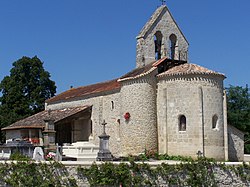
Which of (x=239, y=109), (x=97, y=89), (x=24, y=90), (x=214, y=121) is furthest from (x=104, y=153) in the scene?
(x=24, y=90)

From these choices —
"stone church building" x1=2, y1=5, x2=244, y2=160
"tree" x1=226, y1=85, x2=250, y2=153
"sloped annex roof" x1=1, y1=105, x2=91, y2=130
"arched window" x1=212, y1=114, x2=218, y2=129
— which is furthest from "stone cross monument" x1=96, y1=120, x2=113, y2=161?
"tree" x1=226, y1=85, x2=250, y2=153

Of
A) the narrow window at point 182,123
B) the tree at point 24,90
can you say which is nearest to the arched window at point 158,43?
the narrow window at point 182,123

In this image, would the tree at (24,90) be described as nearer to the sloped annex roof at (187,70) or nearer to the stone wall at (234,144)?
the sloped annex roof at (187,70)

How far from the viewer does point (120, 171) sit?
18312 mm

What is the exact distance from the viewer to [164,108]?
1095 inches

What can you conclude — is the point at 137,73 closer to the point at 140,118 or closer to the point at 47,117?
the point at 140,118

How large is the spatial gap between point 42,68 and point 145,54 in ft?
67.5

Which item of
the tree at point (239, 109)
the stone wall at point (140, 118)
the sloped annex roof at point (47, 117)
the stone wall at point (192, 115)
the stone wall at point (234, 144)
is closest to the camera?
Answer: the stone wall at point (192, 115)

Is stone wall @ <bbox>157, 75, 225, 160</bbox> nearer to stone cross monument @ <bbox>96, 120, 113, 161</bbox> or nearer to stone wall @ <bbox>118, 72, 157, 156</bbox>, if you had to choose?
stone wall @ <bbox>118, 72, 157, 156</bbox>

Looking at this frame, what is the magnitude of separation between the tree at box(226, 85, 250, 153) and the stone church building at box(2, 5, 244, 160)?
1092 centimetres

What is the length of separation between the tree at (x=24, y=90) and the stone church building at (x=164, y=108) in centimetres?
1374

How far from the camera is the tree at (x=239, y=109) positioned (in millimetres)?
41594

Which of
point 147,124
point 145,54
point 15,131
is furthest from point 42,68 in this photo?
point 147,124

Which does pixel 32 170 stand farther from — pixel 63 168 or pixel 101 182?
pixel 101 182
